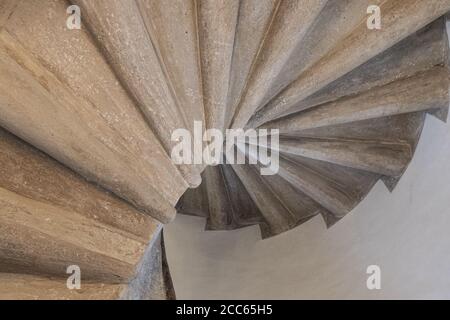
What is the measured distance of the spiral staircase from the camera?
4.98 feet

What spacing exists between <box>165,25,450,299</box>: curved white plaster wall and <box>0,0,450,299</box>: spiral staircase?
1.59 ft

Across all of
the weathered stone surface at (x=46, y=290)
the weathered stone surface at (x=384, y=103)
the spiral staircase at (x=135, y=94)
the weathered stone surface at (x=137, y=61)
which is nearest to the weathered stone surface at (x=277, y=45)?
the spiral staircase at (x=135, y=94)

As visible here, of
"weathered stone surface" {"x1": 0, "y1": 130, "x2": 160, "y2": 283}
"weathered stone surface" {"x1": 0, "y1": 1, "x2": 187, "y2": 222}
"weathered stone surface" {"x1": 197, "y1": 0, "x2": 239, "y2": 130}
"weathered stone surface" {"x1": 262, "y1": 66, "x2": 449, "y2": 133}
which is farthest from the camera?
"weathered stone surface" {"x1": 262, "y1": 66, "x2": 449, "y2": 133}

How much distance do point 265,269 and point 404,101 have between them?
5.83 ft

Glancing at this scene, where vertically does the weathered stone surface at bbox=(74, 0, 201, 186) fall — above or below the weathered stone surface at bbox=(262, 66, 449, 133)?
below

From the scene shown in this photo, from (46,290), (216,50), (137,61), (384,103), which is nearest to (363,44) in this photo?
(384,103)

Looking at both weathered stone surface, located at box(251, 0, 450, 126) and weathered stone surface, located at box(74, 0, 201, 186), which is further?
weathered stone surface, located at box(251, 0, 450, 126)

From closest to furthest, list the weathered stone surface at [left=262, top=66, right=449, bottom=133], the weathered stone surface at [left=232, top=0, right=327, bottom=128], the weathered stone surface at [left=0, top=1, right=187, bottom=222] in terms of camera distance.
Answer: the weathered stone surface at [left=0, top=1, right=187, bottom=222] < the weathered stone surface at [left=232, top=0, right=327, bottom=128] < the weathered stone surface at [left=262, top=66, right=449, bottom=133]

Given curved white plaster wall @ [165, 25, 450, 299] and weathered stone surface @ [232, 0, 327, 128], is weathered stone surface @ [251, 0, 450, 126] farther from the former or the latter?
curved white plaster wall @ [165, 25, 450, 299]

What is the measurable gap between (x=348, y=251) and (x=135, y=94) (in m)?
2.20

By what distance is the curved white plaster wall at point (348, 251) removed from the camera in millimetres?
2678

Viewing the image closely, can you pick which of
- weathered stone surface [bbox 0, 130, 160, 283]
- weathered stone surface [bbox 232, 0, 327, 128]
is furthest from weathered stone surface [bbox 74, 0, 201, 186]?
weathered stone surface [bbox 232, 0, 327, 128]

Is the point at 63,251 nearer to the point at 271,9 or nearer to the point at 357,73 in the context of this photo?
the point at 271,9

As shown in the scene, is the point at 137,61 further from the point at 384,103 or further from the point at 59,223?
the point at 384,103
